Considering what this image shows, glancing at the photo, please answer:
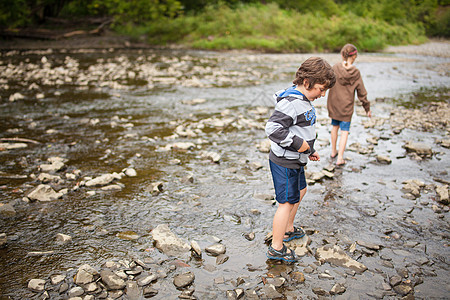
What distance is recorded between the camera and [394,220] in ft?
13.4

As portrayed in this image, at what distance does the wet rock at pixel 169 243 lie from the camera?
3.48m

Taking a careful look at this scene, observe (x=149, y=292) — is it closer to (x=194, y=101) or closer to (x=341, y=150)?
(x=341, y=150)

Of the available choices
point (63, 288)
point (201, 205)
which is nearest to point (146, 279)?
point (63, 288)

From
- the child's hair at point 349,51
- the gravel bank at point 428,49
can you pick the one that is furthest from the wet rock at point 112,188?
the gravel bank at point 428,49

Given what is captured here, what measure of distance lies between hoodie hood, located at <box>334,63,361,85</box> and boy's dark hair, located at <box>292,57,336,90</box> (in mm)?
2829

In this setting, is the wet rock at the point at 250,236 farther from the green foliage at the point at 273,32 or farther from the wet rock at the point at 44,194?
the green foliage at the point at 273,32

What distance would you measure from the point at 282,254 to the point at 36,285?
2.25m

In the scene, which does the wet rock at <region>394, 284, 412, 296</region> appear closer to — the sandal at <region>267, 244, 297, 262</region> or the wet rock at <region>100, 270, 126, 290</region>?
the sandal at <region>267, 244, 297, 262</region>

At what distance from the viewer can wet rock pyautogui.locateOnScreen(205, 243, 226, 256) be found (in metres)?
3.46

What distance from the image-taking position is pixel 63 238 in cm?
359

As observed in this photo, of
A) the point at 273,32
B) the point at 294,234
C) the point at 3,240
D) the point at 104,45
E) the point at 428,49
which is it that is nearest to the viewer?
the point at 3,240

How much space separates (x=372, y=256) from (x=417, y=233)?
787 millimetres

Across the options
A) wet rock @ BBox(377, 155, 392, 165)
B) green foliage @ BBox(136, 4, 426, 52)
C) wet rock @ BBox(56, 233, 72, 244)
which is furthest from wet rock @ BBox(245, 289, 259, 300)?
green foliage @ BBox(136, 4, 426, 52)

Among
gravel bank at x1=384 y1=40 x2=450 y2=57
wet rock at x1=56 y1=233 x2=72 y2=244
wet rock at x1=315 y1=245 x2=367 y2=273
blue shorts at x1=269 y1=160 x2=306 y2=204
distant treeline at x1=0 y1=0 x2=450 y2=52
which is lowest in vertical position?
wet rock at x1=315 y1=245 x2=367 y2=273
